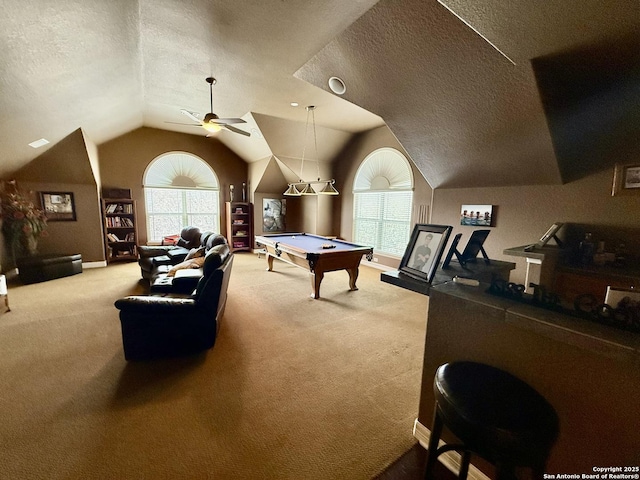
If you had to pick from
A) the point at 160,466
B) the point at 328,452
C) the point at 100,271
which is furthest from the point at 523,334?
the point at 100,271

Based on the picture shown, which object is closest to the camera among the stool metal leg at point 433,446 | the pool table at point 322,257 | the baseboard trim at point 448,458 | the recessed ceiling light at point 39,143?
the stool metal leg at point 433,446

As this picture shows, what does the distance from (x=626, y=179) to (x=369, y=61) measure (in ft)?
10.1

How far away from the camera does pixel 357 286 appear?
498cm

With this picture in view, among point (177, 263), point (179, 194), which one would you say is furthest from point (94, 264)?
point (177, 263)

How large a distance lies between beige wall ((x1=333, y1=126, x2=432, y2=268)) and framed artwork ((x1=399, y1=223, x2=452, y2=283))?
377 centimetres

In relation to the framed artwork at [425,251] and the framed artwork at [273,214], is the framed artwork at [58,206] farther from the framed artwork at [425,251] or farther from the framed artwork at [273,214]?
the framed artwork at [425,251]

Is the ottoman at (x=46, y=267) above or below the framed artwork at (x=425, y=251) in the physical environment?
below

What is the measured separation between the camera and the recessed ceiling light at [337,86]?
3352 millimetres

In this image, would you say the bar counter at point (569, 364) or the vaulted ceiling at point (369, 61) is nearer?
the bar counter at point (569, 364)

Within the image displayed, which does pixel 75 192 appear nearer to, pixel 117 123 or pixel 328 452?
pixel 117 123

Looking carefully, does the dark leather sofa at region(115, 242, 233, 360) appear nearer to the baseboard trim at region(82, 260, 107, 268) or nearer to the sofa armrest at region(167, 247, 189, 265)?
the sofa armrest at region(167, 247, 189, 265)

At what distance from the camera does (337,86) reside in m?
3.48

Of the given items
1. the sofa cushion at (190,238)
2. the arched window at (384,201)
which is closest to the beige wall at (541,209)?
the arched window at (384,201)

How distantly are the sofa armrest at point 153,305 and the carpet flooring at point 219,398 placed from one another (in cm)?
53
